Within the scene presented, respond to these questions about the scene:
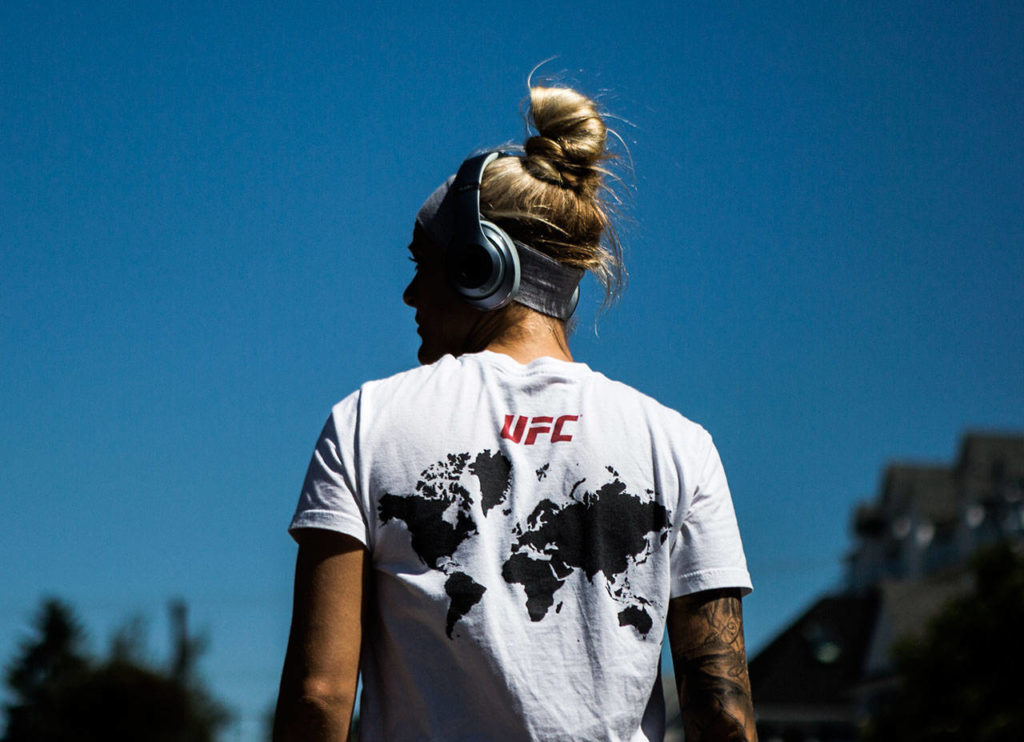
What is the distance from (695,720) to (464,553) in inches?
21.8

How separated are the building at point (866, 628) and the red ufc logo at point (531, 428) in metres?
27.0

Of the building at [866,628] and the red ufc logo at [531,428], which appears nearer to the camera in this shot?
the red ufc logo at [531,428]

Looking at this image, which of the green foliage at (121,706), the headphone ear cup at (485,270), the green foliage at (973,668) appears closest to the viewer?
the headphone ear cup at (485,270)

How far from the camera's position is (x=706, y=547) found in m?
2.30

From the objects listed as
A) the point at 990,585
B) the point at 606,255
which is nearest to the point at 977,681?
the point at 990,585

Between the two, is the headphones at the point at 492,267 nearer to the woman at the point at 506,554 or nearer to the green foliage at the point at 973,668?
the woman at the point at 506,554

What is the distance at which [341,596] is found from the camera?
2.08 metres

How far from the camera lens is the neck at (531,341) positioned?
7.89 feet

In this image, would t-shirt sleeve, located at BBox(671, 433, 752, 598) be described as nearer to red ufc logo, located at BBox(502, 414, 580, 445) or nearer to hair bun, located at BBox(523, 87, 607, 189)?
red ufc logo, located at BBox(502, 414, 580, 445)

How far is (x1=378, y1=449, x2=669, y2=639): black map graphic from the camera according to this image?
211 cm

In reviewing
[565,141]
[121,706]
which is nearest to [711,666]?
[565,141]

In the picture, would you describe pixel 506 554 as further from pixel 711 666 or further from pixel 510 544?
pixel 711 666

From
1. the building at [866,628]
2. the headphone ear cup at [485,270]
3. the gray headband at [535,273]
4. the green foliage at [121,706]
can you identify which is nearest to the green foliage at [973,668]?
the building at [866,628]

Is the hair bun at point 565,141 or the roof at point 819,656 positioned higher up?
the roof at point 819,656
